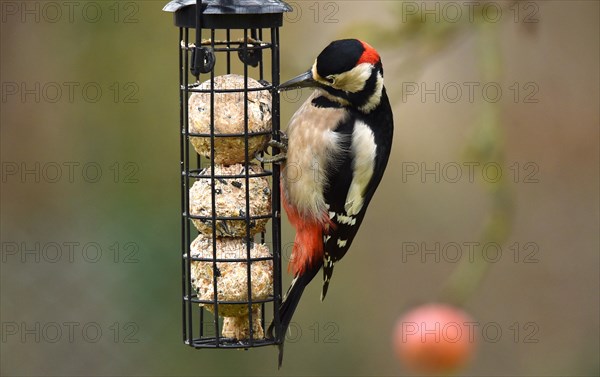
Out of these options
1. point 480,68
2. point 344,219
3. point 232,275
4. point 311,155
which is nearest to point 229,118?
point 311,155

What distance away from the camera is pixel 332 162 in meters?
4.62

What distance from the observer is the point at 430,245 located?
6688 millimetres

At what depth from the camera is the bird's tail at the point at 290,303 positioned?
4.45 meters

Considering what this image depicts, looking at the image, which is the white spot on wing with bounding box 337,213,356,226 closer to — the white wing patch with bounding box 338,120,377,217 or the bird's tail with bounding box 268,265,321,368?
the white wing patch with bounding box 338,120,377,217

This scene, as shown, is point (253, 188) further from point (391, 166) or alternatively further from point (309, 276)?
point (391, 166)

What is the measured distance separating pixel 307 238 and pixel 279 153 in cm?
39

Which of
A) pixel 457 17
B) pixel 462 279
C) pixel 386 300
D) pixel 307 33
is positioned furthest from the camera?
pixel 386 300

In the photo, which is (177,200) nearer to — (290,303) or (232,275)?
(290,303)

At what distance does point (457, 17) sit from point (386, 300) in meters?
2.44

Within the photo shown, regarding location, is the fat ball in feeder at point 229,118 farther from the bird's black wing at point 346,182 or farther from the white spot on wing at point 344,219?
the white spot on wing at point 344,219

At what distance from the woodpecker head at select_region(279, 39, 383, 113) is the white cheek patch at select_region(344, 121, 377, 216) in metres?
0.09

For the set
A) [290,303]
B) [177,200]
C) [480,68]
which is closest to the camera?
[480,68]

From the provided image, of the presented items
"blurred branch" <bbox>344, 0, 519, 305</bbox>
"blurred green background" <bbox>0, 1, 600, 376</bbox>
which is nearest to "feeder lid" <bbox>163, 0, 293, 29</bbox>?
"blurred branch" <bbox>344, 0, 519, 305</bbox>

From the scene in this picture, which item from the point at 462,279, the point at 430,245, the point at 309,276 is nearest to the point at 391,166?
the point at 430,245
